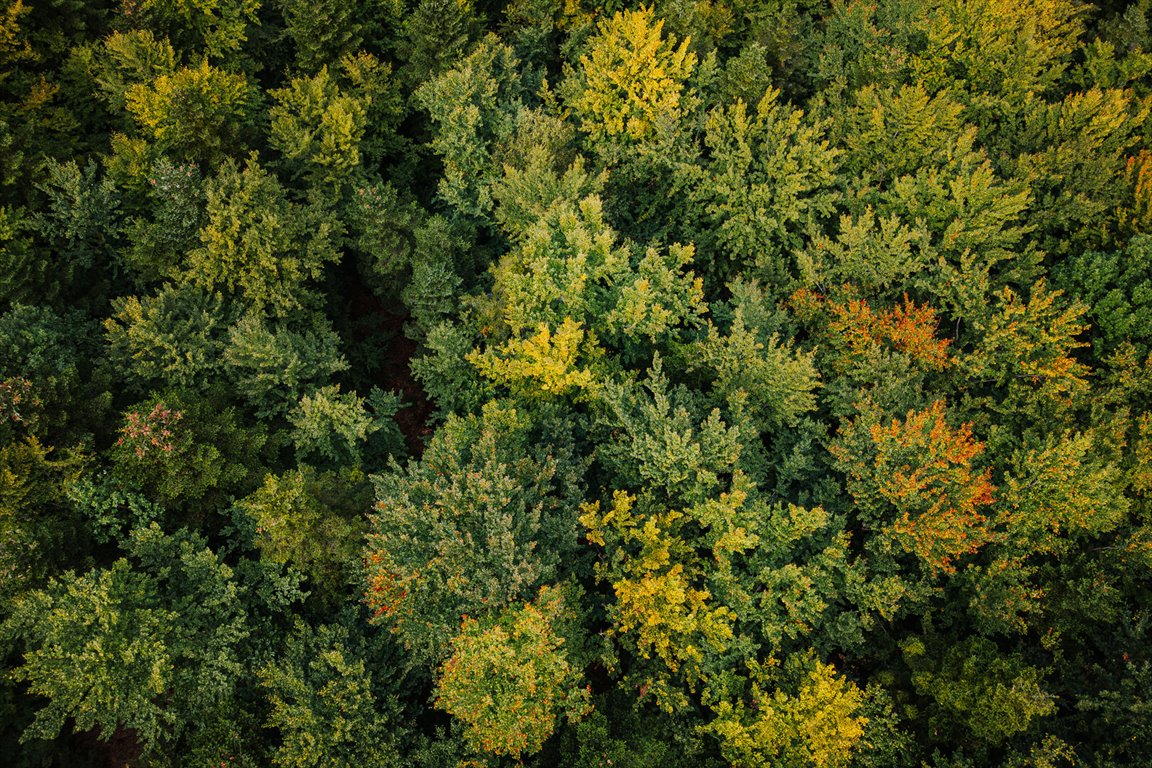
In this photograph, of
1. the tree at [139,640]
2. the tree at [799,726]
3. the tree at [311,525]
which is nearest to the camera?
the tree at [139,640]

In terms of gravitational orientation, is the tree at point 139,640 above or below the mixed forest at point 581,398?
below

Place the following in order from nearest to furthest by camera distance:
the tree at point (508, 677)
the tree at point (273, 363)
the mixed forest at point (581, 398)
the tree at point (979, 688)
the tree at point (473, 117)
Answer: the tree at point (508, 677) → the tree at point (979, 688) → the mixed forest at point (581, 398) → the tree at point (273, 363) → the tree at point (473, 117)

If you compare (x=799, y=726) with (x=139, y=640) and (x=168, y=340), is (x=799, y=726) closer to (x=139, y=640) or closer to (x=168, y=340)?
(x=139, y=640)

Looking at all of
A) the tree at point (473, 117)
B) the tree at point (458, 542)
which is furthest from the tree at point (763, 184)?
the tree at point (458, 542)

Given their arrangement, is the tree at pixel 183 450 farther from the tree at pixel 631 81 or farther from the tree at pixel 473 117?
the tree at pixel 631 81

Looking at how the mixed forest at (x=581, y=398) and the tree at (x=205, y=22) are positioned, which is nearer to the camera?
the mixed forest at (x=581, y=398)

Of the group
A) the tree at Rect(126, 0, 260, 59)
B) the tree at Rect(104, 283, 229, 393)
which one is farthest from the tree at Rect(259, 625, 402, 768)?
the tree at Rect(126, 0, 260, 59)

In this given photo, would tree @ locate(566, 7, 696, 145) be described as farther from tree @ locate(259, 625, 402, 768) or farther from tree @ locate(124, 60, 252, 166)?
tree @ locate(259, 625, 402, 768)

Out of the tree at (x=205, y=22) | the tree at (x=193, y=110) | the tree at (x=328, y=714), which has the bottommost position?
the tree at (x=328, y=714)

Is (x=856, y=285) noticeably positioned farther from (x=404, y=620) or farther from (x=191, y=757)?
(x=191, y=757)
